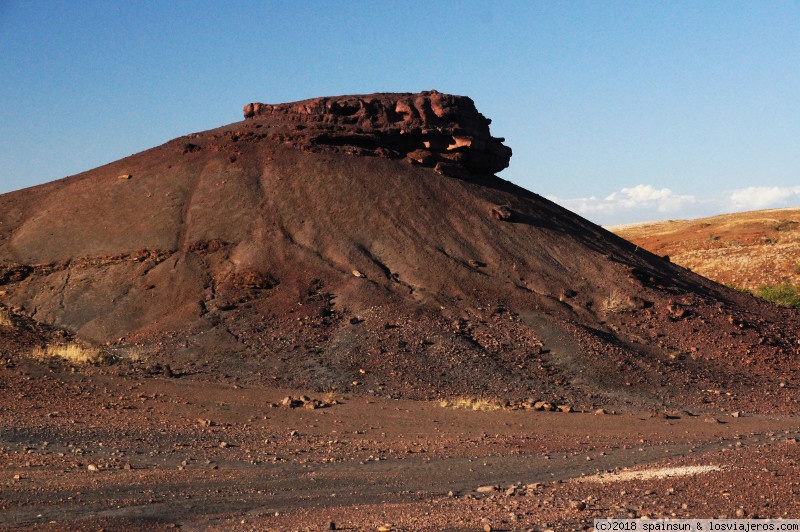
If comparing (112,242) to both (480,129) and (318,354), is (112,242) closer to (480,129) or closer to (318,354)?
(318,354)

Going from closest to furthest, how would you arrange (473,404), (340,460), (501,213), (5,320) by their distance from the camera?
(340,460) < (473,404) < (5,320) < (501,213)

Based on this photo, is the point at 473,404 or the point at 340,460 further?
the point at 473,404

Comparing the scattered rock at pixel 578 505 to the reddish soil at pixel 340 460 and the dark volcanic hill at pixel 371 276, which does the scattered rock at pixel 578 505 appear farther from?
the dark volcanic hill at pixel 371 276

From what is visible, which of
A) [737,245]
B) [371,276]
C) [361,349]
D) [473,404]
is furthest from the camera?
[737,245]

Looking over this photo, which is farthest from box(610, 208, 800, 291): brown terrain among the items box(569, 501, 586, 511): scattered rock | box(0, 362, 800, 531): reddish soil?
box(569, 501, 586, 511): scattered rock

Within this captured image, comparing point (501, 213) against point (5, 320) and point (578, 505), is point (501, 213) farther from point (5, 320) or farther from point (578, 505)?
point (578, 505)

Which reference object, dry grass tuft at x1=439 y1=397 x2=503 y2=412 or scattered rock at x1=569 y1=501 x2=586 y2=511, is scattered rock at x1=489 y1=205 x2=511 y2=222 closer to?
dry grass tuft at x1=439 y1=397 x2=503 y2=412

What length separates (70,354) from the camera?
2383 cm

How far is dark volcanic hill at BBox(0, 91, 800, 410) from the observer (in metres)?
24.5

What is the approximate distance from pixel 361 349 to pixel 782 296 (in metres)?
25.5

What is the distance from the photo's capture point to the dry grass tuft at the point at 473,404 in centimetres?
2181

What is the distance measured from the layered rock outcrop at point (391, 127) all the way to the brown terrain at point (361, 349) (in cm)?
11

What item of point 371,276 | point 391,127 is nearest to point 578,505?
point 371,276

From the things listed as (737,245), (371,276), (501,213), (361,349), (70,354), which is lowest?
(361,349)
